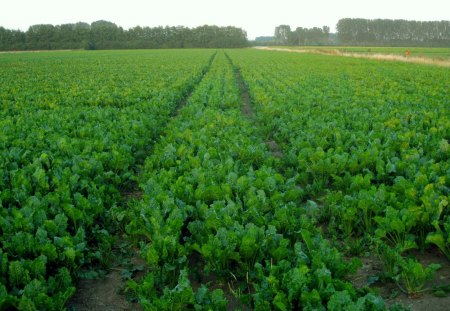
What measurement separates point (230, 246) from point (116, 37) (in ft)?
361

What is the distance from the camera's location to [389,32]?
135750mm

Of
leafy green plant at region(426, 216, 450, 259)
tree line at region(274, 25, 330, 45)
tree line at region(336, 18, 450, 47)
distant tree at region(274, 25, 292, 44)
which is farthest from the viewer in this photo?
distant tree at region(274, 25, 292, 44)

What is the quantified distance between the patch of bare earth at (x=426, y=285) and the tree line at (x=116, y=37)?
326 feet

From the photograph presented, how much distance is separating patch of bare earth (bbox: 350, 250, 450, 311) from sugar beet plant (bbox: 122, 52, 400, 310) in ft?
0.95

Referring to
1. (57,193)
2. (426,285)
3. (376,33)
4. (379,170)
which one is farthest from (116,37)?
(426,285)

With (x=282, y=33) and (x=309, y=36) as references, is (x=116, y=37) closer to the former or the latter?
(x=309, y=36)

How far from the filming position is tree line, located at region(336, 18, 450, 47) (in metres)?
130

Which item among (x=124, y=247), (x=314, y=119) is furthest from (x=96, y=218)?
(x=314, y=119)

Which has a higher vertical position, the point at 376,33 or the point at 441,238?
the point at 376,33

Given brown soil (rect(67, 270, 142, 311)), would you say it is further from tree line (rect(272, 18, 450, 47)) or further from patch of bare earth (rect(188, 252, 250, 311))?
tree line (rect(272, 18, 450, 47))

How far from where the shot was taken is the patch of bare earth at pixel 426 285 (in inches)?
130

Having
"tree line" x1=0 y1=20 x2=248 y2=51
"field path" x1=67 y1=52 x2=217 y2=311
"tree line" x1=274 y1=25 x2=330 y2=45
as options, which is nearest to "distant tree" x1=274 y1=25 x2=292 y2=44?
"tree line" x1=274 y1=25 x2=330 y2=45

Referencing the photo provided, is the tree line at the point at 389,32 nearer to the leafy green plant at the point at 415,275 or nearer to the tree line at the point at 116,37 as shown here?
the tree line at the point at 116,37

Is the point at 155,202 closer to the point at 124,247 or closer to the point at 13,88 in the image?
the point at 124,247
